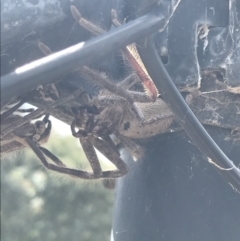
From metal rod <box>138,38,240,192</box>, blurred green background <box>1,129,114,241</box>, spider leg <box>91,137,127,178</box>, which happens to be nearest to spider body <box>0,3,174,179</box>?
spider leg <box>91,137,127,178</box>

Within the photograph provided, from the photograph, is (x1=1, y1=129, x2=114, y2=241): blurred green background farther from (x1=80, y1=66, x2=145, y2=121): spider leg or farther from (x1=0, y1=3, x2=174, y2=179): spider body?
(x1=80, y1=66, x2=145, y2=121): spider leg

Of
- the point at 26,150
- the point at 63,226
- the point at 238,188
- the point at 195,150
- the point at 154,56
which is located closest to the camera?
the point at 154,56

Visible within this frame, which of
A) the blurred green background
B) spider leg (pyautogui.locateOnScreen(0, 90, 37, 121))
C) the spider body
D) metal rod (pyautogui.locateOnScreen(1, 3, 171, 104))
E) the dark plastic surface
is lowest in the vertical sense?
the blurred green background

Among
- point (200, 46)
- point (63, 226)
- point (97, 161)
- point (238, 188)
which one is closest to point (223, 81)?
point (200, 46)

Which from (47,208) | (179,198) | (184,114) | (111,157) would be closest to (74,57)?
(184,114)

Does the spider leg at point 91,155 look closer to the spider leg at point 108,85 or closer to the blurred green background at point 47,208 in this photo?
the spider leg at point 108,85

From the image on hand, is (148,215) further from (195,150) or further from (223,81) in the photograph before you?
(223,81)

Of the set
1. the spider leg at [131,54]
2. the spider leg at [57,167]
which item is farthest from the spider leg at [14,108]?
the spider leg at [57,167]

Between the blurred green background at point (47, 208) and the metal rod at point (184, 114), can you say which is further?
the blurred green background at point (47, 208)
